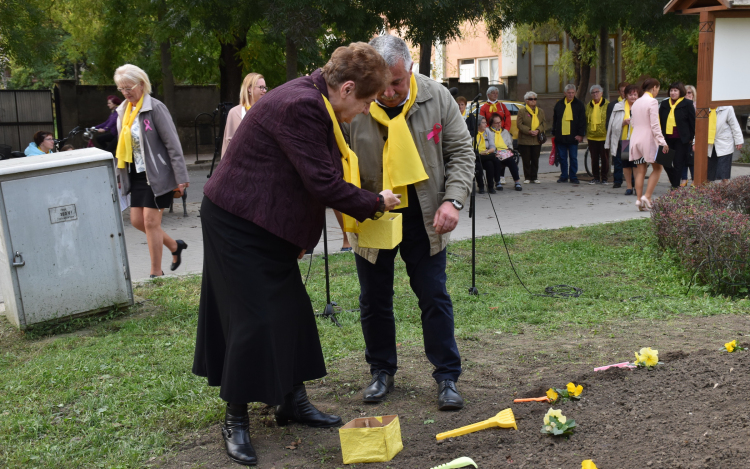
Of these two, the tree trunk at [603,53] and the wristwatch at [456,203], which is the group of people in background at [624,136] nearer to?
the tree trunk at [603,53]

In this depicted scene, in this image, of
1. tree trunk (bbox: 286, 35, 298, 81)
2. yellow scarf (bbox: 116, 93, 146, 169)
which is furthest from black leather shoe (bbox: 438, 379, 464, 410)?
tree trunk (bbox: 286, 35, 298, 81)

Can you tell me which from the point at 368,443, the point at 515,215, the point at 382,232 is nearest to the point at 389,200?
the point at 382,232

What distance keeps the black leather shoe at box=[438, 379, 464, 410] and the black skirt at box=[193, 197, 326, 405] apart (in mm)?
815

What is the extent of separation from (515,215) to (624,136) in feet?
9.79

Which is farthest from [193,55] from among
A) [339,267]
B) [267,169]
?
[267,169]

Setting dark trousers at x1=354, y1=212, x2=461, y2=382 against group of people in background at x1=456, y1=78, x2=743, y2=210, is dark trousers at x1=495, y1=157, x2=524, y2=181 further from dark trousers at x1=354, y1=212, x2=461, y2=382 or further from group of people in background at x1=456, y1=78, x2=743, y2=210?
dark trousers at x1=354, y1=212, x2=461, y2=382

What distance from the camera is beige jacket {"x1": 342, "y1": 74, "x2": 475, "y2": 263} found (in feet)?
12.2

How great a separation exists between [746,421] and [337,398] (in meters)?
1.99

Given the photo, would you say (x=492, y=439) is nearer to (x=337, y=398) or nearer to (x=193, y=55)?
(x=337, y=398)

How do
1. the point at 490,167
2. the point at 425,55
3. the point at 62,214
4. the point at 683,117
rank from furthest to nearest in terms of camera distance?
1. the point at 425,55
2. the point at 490,167
3. the point at 683,117
4. the point at 62,214

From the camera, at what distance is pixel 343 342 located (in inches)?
197

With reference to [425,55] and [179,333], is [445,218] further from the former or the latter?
[425,55]

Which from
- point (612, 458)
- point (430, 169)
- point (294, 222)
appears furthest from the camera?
point (430, 169)

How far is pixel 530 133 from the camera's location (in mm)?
14578
